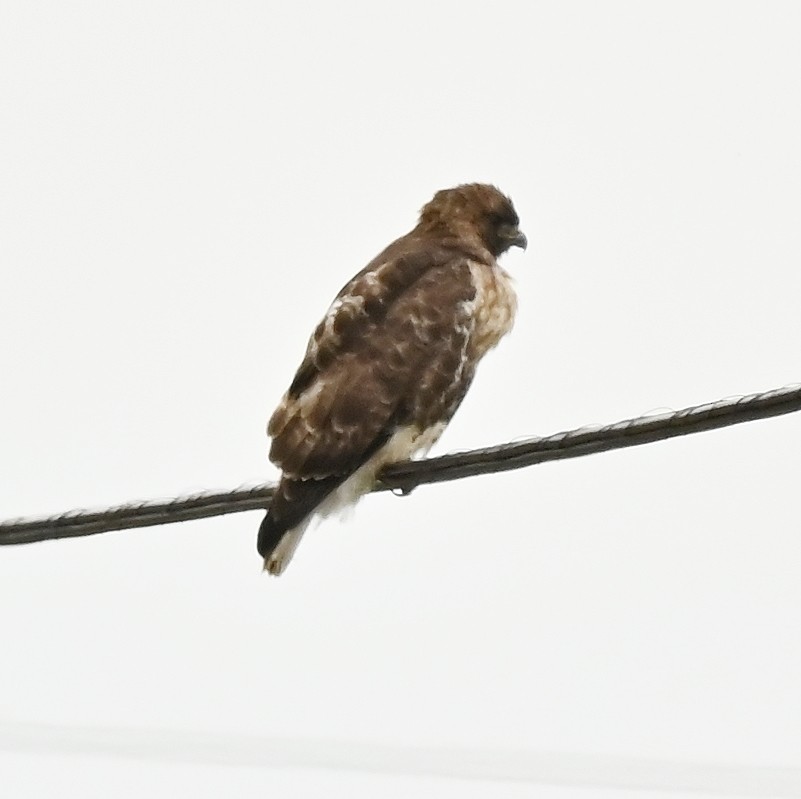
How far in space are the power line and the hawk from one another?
0.32 metres

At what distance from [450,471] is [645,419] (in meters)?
0.66

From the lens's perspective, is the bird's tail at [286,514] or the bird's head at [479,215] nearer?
the bird's tail at [286,514]

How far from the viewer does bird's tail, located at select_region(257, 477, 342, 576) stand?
464 cm

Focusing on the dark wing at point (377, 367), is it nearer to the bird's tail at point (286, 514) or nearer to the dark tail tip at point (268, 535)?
the bird's tail at point (286, 514)

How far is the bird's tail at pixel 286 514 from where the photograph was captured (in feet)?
15.2

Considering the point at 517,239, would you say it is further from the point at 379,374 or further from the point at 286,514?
the point at 286,514

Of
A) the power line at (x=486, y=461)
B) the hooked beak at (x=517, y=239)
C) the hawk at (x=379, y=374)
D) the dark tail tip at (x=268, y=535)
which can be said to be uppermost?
the hooked beak at (x=517, y=239)

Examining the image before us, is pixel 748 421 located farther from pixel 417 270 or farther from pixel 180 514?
pixel 417 270

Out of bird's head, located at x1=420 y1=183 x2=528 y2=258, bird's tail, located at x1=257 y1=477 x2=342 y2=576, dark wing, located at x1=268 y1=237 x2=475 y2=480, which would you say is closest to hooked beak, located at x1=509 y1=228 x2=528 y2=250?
bird's head, located at x1=420 y1=183 x2=528 y2=258

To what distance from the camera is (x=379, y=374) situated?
502 cm

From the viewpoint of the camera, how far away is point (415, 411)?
5.00 m

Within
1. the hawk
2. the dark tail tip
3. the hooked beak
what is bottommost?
the dark tail tip

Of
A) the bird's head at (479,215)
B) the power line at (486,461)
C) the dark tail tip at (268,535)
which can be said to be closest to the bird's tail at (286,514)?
the dark tail tip at (268,535)

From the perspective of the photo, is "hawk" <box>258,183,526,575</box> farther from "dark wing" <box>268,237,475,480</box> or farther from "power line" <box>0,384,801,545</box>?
"power line" <box>0,384,801,545</box>
